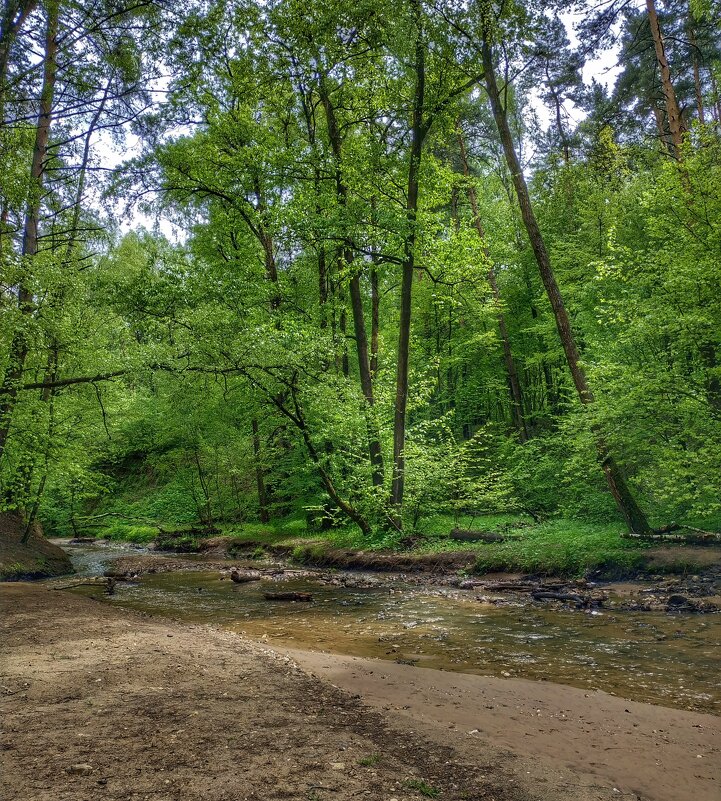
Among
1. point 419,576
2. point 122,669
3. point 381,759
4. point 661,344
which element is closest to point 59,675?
point 122,669

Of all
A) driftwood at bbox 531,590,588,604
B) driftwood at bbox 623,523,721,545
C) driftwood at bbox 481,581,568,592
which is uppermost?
driftwood at bbox 623,523,721,545

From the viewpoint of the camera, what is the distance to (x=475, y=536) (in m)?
14.2

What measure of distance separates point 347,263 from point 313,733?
44.4 feet

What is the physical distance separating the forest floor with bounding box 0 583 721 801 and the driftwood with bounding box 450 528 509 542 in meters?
8.51

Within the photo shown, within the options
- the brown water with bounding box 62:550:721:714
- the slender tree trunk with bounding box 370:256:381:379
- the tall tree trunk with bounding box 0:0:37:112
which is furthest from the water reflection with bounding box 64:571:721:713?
the slender tree trunk with bounding box 370:256:381:379

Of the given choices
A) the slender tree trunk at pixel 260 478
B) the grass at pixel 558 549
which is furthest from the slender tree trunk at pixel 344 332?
the grass at pixel 558 549

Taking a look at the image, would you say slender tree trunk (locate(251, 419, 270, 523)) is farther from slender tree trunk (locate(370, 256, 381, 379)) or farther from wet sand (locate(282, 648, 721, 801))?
wet sand (locate(282, 648, 721, 801))

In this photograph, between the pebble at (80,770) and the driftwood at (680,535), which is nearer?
the pebble at (80,770)

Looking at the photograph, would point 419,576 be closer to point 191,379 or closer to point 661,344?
point 191,379

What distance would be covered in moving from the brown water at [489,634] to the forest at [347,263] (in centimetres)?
338

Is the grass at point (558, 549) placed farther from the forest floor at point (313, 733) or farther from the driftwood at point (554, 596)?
the forest floor at point (313, 733)

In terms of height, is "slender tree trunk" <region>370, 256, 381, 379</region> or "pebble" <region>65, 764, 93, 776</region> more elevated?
"slender tree trunk" <region>370, 256, 381, 379</region>

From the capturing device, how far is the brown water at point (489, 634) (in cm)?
566

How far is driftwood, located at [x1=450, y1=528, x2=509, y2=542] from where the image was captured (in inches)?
541
